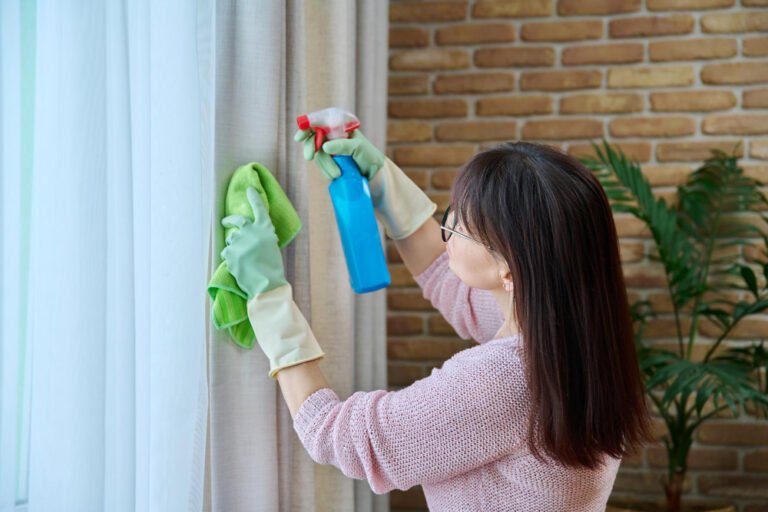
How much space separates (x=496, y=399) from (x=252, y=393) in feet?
1.30

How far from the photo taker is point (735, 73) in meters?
2.34

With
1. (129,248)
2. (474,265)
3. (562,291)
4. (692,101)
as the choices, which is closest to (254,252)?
(129,248)

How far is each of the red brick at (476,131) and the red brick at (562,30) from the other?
0.27 metres

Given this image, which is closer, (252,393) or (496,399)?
(496,399)

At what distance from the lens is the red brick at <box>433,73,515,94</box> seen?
2.45 m

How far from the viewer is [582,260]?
111 centimetres

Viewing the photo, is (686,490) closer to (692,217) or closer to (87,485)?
(692,217)

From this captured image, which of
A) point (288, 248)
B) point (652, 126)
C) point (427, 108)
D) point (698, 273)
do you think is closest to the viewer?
point (288, 248)

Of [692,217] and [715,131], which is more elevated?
[715,131]

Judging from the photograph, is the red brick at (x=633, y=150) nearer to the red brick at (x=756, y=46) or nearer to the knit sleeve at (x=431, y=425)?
the red brick at (x=756, y=46)

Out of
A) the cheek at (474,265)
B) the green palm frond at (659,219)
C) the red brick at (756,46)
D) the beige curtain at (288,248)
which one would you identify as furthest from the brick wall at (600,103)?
the cheek at (474,265)

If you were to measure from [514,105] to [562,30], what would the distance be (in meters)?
0.27

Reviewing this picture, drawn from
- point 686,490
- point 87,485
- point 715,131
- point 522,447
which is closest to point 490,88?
point 715,131

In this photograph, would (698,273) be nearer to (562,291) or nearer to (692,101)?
(692,101)
